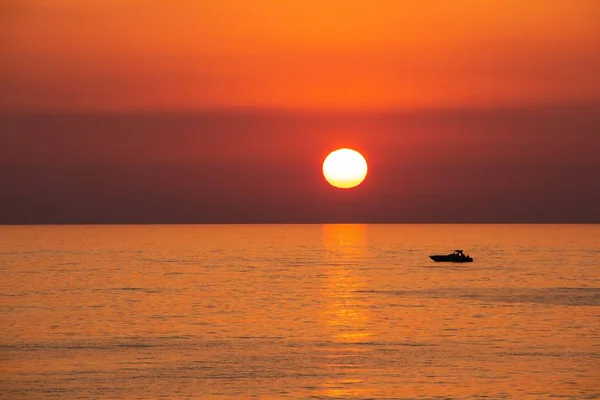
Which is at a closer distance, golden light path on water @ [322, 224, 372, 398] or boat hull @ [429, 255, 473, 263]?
golden light path on water @ [322, 224, 372, 398]

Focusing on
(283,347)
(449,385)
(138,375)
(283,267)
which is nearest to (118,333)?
(283,347)

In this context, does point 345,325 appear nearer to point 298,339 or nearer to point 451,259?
point 298,339

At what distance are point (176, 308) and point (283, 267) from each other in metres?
85.6

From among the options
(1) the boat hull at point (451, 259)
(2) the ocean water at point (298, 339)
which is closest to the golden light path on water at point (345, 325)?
(2) the ocean water at point (298, 339)

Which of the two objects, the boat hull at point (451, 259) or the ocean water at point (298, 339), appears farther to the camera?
the boat hull at point (451, 259)

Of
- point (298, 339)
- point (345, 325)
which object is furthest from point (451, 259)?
point (298, 339)

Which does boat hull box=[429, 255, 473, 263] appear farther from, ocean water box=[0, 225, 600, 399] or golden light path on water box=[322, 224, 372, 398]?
ocean water box=[0, 225, 600, 399]

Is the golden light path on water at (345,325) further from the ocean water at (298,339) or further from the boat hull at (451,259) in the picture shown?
the boat hull at (451,259)

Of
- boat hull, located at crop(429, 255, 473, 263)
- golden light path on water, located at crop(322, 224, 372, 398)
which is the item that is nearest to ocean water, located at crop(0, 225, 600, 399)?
golden light path on water, located at crop(322, 224, 372, 398)

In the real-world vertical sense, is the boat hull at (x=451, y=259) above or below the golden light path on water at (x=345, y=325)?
above

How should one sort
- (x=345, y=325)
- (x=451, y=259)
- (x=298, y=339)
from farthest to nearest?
1. (x=451, y=259)
2. (x=345, y=325)
3. (x=298, y=339)

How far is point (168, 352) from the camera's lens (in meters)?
61.8

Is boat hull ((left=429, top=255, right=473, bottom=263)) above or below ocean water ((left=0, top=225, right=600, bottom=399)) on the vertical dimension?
above

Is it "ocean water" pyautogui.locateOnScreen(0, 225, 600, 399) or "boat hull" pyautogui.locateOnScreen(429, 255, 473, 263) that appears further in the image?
"boat hull" pyautogui.locateOnScreen(429, 255, 473, 263)
